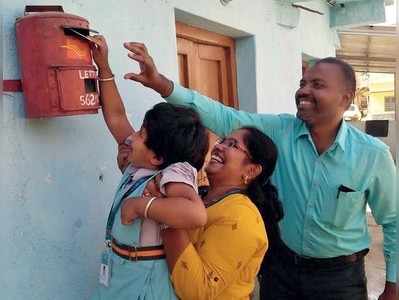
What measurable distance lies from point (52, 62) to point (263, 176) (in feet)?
2.92

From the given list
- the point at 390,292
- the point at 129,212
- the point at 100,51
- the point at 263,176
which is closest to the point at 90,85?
the point at 100,51

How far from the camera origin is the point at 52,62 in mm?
1757

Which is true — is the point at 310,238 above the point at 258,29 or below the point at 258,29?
below

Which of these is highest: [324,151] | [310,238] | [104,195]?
[324,151]

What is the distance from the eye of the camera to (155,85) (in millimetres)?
2170

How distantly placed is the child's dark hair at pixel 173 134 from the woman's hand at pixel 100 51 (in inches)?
17.2

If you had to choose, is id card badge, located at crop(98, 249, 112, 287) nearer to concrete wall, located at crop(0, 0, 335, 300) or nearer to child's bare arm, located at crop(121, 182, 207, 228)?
child's bare arm, located at crop(121, 182, 207, 228)

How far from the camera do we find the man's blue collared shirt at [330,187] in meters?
2.41

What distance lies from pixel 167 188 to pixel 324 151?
1.12 metres

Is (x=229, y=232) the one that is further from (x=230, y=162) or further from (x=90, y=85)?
(x=90, y=85)

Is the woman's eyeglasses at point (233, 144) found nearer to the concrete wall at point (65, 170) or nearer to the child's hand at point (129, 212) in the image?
the child's hand at point (129, 212)

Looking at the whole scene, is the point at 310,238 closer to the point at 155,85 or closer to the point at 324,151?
the point at 324,151

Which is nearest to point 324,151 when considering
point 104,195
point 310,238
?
point 310,238

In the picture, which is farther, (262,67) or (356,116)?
(356,116)
